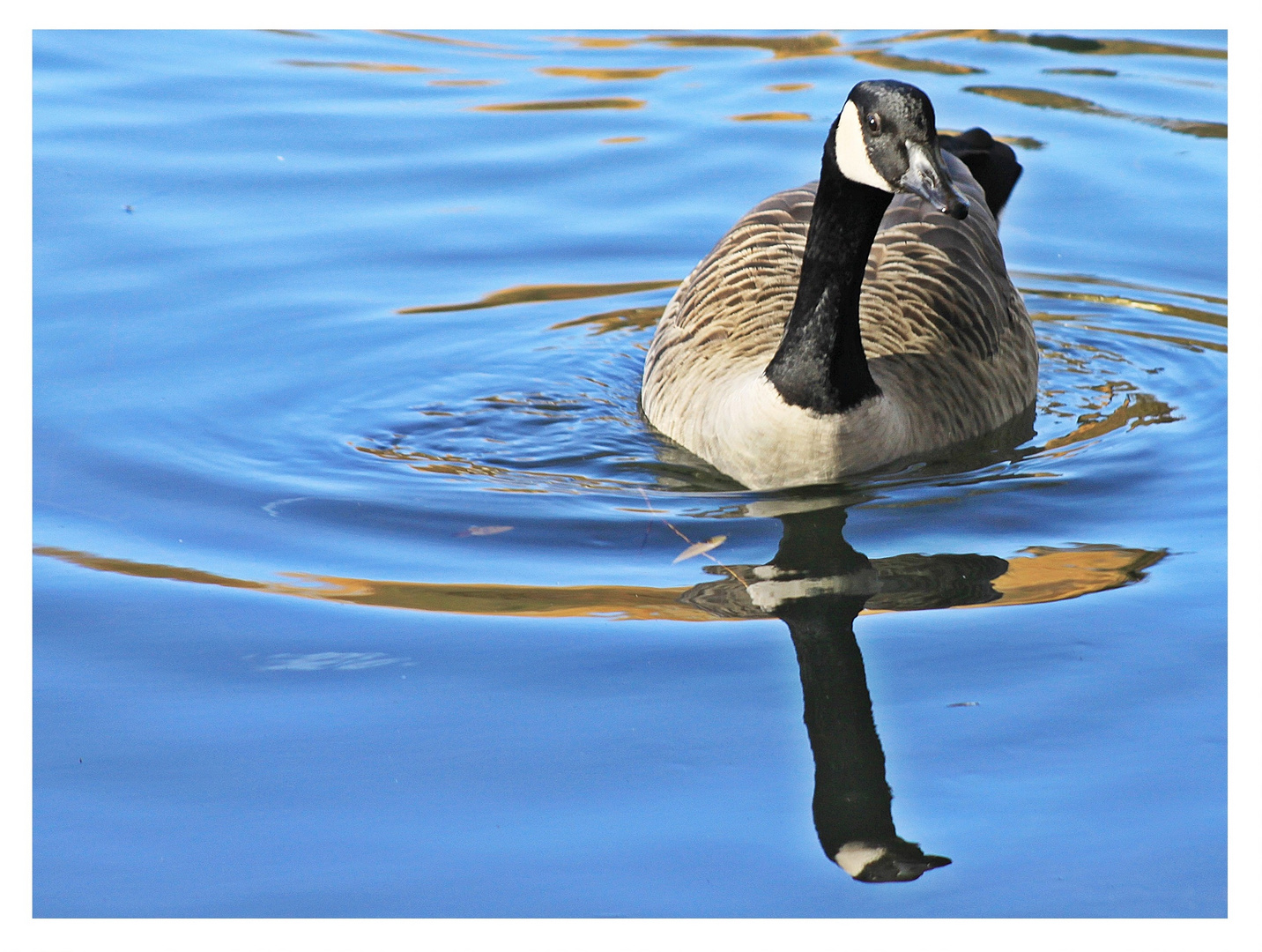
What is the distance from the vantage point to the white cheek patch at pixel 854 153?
596 cm

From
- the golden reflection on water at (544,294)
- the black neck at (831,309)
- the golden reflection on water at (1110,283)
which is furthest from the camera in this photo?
the golden reflection on water at (1110,283)

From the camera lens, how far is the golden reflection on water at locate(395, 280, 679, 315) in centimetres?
902

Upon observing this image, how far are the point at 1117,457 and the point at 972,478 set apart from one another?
0.74 m

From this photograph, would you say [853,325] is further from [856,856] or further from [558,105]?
[558,105]

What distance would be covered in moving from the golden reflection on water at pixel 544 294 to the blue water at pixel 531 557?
0.06 metres

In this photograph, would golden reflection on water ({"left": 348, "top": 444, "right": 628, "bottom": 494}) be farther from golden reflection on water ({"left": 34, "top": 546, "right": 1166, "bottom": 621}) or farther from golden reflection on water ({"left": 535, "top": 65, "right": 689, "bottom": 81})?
golden reflection on water ({"left": 535, "top": 65, "right": 689, "bottom": 81})

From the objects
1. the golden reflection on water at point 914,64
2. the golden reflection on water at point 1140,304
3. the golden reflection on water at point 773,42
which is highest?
the golden reflection on water at point 773,42

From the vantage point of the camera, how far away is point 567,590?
5.69m

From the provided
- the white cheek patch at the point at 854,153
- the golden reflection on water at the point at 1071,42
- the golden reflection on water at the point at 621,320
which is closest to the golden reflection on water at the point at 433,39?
the golden reflection on water at the point at 1071,42

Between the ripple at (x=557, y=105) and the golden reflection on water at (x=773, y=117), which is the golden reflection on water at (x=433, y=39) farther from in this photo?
the golden reflection on water at (x=773, y=117)

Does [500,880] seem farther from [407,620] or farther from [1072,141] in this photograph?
[1072,141]

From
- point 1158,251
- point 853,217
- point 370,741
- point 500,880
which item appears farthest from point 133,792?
point 1158,251

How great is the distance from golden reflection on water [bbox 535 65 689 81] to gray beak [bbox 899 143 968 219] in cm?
873

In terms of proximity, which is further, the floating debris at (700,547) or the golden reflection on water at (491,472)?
the golden reflection on water at (491,472)
